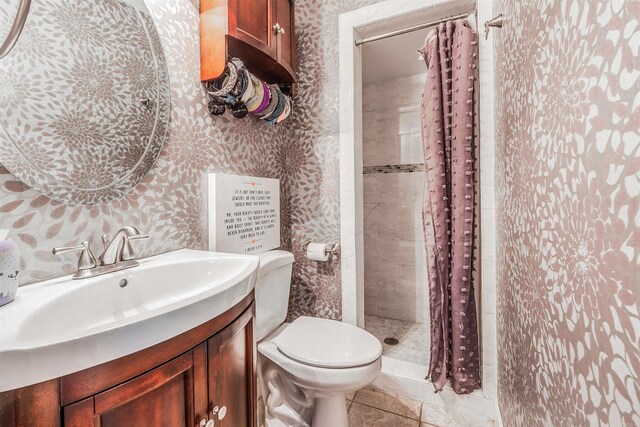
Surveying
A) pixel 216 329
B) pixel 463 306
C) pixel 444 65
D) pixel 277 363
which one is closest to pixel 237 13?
pixel 444 65

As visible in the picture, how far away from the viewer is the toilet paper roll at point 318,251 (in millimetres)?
1573

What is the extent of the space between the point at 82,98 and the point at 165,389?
2.72 feet

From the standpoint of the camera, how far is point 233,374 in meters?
0.71

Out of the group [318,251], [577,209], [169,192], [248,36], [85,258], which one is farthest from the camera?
[318,251]

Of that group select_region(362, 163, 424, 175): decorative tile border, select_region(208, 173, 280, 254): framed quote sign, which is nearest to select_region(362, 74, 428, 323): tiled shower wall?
select_region(362, 163, 424, 175): decorative tile border

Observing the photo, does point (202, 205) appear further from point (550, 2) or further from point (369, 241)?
point (369, 241)

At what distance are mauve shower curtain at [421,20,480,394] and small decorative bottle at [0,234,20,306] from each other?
4.69 ft

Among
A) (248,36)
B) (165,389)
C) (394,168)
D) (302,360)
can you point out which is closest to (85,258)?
(165,389)

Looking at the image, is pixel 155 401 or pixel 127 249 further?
pixel 127 249

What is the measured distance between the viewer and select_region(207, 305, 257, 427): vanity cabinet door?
2.10ft

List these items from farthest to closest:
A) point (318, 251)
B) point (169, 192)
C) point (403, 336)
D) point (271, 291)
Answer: point (403, 336), point (318, 251), point (271, 291), point (169, 192)

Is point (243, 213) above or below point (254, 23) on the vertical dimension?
below

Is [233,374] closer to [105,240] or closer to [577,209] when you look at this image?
[105,240]

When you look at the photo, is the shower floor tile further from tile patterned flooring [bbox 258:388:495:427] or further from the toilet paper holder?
the toilet paper holder
